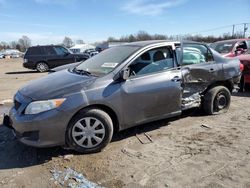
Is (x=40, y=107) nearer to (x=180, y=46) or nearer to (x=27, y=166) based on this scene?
(x=27, y=166)

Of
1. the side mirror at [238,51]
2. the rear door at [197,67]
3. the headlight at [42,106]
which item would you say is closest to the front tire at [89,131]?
the headlight at [42,106]

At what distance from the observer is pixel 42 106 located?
4.21 metres

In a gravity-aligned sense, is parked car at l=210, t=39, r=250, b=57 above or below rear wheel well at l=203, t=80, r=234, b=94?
above

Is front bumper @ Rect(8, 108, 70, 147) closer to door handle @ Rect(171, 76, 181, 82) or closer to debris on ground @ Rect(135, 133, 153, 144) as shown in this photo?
debris on ground @ Rect(135, 133, 153, 144)

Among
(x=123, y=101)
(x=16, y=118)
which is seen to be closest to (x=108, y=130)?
(x=123, y=101)

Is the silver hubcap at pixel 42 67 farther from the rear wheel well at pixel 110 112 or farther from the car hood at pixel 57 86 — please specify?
the rear wheel well at pixel 110 112

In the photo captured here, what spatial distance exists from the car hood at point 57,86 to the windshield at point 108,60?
0.33 m

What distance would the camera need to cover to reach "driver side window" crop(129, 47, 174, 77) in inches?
197

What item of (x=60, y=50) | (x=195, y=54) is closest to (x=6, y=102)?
(x=195, y=54)

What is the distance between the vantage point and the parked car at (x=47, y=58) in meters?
18.7

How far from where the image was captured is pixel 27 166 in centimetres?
421

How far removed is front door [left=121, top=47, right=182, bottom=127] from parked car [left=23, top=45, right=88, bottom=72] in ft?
45.4

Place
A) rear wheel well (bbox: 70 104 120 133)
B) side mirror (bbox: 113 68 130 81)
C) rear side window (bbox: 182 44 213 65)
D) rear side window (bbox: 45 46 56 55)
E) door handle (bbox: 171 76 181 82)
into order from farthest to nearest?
rear side window (bbox: 45 46 56 55), rear side window (bbox: 182 44 213 65), door handle (bbox: 171 76 181 82), side mirror (bbox: 113 68 130 81), rear wheel well (bbox: 70 104 120 133)

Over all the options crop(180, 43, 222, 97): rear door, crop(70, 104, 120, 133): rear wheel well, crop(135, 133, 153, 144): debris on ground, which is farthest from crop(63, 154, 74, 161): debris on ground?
crop(180, 43, 222, 97): rear door
